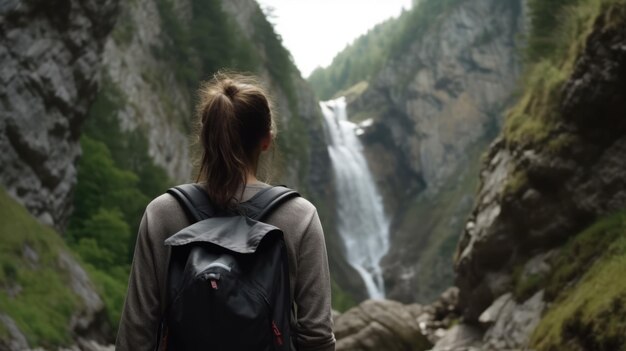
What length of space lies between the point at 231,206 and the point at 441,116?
75174 mm

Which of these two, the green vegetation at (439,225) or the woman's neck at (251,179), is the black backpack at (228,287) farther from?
the green vegetation at (439,225)

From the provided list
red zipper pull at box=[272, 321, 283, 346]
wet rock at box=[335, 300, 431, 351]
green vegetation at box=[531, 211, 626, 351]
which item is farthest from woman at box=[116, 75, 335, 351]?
wet rock at box=[335, 300, 431, 351]

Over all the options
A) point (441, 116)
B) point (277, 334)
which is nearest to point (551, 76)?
point (277, 334)

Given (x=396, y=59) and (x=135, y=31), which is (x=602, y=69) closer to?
(x=135, y=31)

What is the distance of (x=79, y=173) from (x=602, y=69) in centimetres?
2073

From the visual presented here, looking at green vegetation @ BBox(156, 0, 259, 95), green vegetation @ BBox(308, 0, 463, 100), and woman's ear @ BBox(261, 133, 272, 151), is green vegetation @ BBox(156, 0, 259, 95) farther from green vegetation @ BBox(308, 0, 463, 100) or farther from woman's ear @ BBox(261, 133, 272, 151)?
woman's ear @ BBox(261, 133, 272, 151)

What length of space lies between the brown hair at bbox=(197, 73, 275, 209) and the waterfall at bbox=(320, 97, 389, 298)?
5738 centimetres

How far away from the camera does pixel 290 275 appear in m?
3.00

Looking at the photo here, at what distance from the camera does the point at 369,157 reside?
74.6m

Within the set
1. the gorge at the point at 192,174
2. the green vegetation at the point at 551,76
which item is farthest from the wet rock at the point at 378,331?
the green vegetation at the point at 551,76

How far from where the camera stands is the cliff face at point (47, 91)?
68.2 feet

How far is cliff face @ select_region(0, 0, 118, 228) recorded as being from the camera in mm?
20781

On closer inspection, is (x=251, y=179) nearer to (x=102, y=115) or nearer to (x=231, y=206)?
(x=231, y=206)

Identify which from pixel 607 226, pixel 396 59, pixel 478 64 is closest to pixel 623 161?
pixel 607 226
